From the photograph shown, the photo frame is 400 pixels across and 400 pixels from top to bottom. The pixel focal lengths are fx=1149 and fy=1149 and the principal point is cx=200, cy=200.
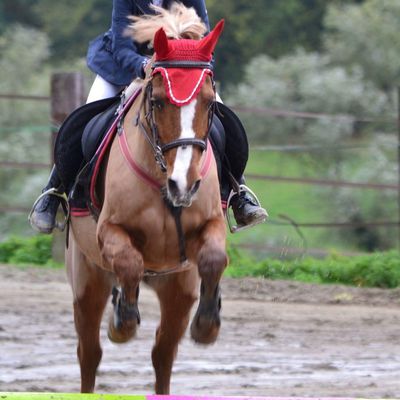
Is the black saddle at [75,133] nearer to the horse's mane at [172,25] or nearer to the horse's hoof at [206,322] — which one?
the horse's mane at [172,25]

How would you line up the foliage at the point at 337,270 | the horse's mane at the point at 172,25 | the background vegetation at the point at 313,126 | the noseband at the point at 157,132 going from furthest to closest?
the background vegetation at the point at 313,126 < the foliage at the point at 337,270 < the horse's mane at the point at 172,25 < the noseband at the point at 157,132

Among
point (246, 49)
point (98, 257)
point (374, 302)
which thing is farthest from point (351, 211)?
point (246, 49)

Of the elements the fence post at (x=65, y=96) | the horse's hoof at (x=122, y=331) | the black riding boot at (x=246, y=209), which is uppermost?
the black riding boot at (x=246, y=209)

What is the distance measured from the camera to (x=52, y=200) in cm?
801

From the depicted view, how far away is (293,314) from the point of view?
35.7ft

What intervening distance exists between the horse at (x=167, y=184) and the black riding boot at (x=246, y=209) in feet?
1.92

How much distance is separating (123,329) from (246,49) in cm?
4289

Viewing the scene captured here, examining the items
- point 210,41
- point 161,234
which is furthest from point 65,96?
point 210,41

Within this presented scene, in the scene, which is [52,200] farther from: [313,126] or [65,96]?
[313,126]

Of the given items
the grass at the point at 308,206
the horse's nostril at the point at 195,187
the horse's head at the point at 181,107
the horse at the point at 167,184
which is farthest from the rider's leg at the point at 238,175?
the grass at the point at 308,206

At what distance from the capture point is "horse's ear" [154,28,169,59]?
630 centimetres

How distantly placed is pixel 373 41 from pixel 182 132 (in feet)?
98.1

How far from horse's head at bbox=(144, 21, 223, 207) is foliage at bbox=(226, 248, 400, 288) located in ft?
20.3

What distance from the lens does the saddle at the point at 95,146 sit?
7234 mm
